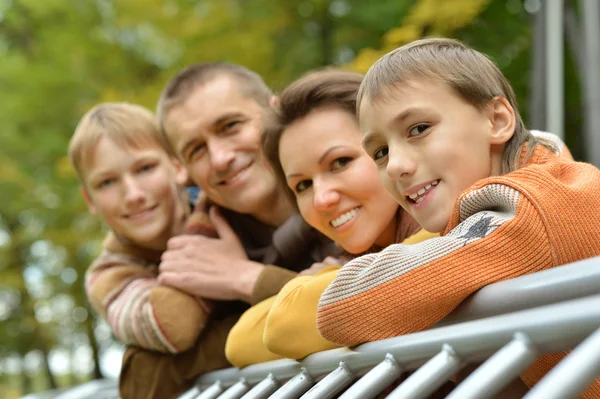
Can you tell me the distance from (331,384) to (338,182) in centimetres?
73

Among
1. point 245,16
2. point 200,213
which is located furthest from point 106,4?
point 200,213

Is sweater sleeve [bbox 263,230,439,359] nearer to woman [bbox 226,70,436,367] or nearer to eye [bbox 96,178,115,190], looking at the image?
woman [bbox 226,70,436,367]

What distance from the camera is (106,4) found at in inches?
385

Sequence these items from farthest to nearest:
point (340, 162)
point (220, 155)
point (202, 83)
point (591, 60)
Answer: point (591, 60)
point (202, 83)
point (220, 155)
point (340, 162)

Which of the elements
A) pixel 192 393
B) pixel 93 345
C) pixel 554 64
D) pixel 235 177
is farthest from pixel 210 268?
pixel 93 345

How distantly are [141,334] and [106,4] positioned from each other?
7794mm

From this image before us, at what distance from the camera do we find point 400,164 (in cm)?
157

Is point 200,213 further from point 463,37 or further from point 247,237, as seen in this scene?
point 463,37

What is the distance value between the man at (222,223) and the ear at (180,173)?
0.52 ft

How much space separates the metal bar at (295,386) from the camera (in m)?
1.61

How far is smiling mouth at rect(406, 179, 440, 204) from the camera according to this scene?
158cm

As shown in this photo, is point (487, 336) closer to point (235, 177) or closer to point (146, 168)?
point (235, 177)

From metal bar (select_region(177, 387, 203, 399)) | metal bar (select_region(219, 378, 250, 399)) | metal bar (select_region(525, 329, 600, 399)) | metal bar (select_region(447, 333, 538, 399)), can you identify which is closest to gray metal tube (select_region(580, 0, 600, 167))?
metal bar (select_region(177, 387, 203, 399))

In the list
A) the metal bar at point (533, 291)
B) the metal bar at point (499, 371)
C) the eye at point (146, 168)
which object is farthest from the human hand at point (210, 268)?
the metal bar at point (499, 371)
